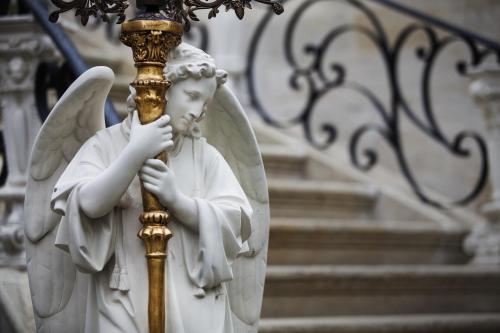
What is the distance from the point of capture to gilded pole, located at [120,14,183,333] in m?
3.37

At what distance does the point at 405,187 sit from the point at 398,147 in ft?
1.39

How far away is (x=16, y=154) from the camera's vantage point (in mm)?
5250

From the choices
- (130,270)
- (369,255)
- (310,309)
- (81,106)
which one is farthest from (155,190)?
(369,255)

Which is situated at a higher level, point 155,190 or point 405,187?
point 155,190

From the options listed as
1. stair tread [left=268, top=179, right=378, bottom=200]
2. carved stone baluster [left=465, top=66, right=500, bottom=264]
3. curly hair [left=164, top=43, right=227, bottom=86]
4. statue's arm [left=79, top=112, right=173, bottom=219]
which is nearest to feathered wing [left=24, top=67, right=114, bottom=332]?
curly hair [left=164, top=43, right=227, bottom=86]

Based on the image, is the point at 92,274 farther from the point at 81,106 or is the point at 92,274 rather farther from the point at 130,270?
the point at 81,106

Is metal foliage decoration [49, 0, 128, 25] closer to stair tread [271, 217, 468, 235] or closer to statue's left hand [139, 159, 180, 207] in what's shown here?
statue's left hand [139, 159, 180, 207]

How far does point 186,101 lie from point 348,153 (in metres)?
5.28

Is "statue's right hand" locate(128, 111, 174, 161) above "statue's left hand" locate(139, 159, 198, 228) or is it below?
above

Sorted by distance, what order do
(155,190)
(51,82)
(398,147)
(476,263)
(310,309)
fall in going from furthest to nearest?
(398,147), (476,263), (310,309), (51,82), (155,190)

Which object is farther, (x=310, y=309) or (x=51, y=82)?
(x=310, y=309)

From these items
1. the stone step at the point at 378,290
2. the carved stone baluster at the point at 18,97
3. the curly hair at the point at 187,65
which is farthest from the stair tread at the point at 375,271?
the curly hair at the point at 187,65

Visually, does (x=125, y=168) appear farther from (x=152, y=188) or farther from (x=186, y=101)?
(x=186, y=101)

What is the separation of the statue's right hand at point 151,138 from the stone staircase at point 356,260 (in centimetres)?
217
